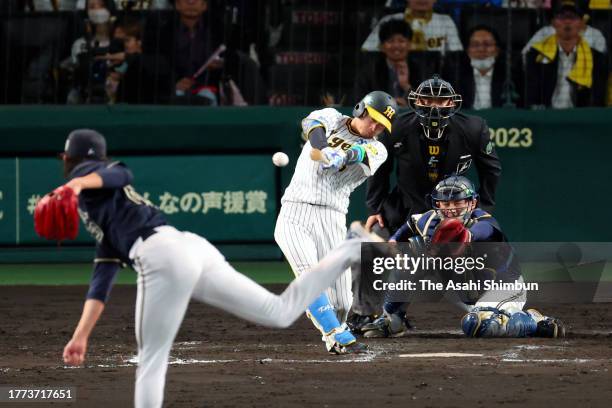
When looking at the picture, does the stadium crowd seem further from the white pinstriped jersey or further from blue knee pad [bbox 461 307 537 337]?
the white pinstriped jersey

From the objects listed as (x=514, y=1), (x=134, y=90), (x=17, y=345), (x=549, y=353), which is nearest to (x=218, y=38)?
(x=134, y=90)

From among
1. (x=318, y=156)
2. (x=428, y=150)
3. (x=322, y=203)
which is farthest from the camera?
(x=428, y=150)

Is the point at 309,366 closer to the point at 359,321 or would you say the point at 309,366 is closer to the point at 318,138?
the point at 318,138

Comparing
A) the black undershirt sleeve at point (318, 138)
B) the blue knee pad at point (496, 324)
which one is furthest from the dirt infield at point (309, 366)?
the black undershirt sleeve at point (318, 138)

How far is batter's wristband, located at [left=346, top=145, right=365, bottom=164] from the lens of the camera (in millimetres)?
8641

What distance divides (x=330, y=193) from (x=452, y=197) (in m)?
1.01

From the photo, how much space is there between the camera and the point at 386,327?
9766 mm

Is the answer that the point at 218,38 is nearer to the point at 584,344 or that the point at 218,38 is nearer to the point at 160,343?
the point at 584,344

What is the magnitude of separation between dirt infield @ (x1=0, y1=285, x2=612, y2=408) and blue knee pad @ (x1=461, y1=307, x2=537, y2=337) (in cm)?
10

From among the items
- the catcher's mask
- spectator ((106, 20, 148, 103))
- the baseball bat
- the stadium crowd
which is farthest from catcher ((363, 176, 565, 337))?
spectator ((106, 20, 148, 103))

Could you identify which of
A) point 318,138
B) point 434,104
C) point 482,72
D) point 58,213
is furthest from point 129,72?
point 58,213

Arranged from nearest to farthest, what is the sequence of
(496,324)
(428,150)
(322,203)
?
(322,203), (496,324), (428,150)

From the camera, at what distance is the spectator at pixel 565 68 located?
13.9 m

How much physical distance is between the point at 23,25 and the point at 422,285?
592cm
